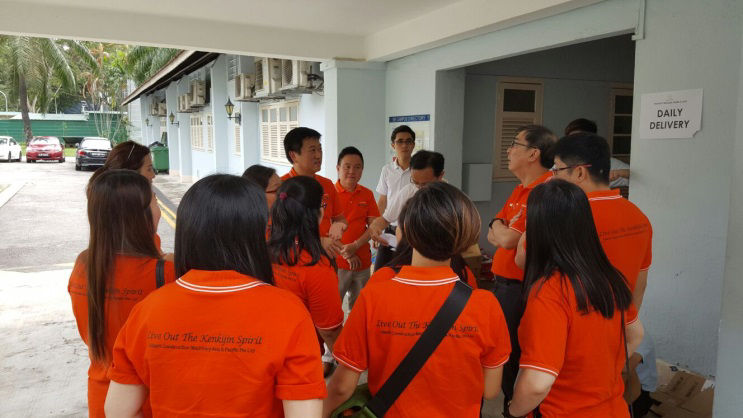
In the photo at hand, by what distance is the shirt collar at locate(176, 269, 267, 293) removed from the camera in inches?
47.4

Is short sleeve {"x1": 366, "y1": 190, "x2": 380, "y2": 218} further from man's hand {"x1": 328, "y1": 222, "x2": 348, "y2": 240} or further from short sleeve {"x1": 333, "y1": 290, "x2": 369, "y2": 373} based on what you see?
short sleeve {"x1": 333, "y1": 290, "x2": 369, "y2": 373}

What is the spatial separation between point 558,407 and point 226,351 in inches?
44.7

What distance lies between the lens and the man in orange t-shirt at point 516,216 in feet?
8.16

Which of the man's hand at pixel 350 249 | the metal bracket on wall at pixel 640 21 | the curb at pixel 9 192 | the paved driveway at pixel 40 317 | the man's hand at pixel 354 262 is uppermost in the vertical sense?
the metal bracket on wall at pixel 640 21

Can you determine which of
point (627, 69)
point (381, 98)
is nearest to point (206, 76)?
point (381, 98)

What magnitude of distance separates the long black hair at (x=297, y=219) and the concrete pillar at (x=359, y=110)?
4.69 metres

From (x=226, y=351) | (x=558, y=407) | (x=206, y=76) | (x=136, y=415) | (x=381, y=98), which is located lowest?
(x=558, y=407)

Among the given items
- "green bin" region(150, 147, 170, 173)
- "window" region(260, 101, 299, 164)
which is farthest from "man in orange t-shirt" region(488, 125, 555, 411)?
"green bin" region(150, 147, 170, 173)

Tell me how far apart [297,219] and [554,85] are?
18.8ft

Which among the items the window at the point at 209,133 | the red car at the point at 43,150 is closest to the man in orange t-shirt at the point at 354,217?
the window at the point at 209,133

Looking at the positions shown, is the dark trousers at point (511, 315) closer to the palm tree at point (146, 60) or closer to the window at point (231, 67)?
the window at point (231, 67)

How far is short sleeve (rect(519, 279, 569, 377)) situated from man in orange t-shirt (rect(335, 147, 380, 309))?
7.85ft

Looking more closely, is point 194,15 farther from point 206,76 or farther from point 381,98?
point 206,76

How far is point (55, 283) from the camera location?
615 centimetres
